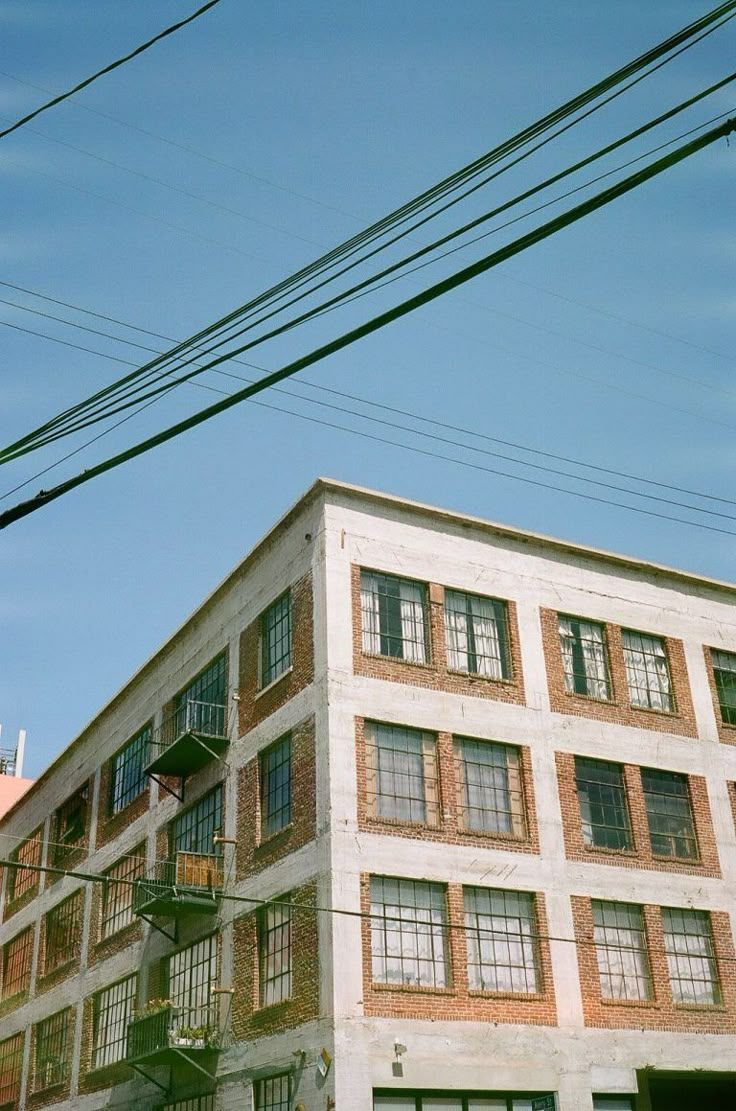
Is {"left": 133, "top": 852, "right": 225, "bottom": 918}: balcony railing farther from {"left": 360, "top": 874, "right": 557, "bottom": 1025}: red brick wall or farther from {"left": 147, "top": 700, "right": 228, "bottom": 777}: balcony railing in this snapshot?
{"left": 360, "top": 874, "right": 557, "bottom": 1025}: red brick wall

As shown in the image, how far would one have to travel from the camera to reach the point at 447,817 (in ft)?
83.5

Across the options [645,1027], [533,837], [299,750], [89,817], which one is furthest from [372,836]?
[89,817]

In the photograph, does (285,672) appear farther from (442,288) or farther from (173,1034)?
(442,288)

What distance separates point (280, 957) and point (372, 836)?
11.0 feet

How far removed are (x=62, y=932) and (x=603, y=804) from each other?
2055 centimetres

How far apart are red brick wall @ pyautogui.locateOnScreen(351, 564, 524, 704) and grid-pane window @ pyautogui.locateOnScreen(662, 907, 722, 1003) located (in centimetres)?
639

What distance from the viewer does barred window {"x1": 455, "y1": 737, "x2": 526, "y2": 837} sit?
26031mm

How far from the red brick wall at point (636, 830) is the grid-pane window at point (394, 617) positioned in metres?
4.37

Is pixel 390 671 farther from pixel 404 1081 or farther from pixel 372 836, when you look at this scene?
pixel 404 1081

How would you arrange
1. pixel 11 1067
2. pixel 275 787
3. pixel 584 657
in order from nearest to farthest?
pixel 275 787 → pixel 584 657 → pixel 11 1067

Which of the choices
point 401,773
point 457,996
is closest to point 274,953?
point 457,996

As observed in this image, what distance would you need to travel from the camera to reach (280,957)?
2464 cm

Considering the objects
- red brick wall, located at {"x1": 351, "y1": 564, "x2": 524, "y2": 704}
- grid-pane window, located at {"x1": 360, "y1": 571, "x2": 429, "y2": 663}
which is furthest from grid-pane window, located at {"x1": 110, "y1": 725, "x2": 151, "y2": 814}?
red brick wall, located at {"x1": 351, "y1": 564, "x2": 524, "y2": 704}

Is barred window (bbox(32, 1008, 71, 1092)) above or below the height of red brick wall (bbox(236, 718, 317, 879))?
below
